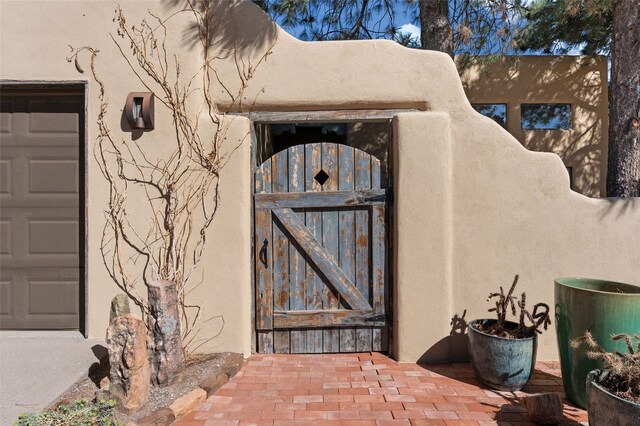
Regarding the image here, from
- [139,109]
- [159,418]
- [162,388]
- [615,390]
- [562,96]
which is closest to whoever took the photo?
[615,390]

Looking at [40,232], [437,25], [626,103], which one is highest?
[437,25]

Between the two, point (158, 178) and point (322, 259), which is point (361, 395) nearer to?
point (322, 259)

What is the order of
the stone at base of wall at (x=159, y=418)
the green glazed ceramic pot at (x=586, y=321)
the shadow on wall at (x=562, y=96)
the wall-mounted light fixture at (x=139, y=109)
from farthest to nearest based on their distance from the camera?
the shadow on wall at (x=562, y=96)
the wall-mounted light fixture at (x=139, y=109)
the green glazed ceramic pot at (x=586, y=321)
the stone at base of wall at (x=159, y=418)

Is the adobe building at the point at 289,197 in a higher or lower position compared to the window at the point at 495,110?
lower

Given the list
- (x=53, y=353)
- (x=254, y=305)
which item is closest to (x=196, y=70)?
(x=254, y=305)

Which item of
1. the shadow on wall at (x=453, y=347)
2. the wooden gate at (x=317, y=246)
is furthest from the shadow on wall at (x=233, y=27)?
the shadow on wall at (x=453, y=347)

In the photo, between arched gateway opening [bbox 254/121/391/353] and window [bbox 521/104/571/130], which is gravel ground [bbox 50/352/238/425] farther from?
window [bbox 521/104/571/130]

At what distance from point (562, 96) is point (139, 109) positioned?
7.04 meters

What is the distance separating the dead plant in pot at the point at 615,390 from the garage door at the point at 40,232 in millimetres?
4162

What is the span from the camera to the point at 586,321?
8.88ft

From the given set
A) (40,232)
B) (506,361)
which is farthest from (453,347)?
(40,232)

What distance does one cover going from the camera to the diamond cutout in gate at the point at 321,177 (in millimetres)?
3674

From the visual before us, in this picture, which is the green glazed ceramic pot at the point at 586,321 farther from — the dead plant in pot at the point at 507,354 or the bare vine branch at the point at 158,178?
the bare vine branch at the point at 158,178

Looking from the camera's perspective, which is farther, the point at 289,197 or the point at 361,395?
the point at 289,197
